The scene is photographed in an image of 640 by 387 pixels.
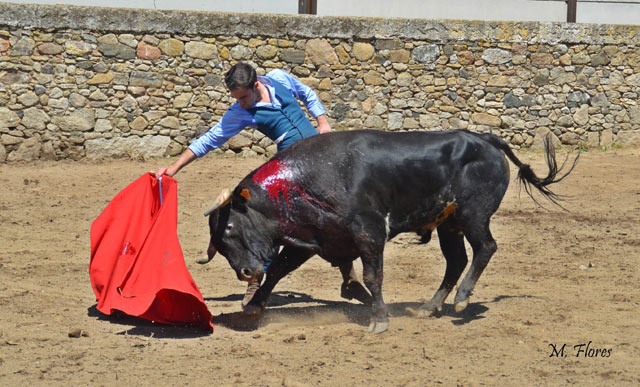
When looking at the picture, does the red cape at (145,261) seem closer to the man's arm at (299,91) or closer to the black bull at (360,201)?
the black bull at (360,201)

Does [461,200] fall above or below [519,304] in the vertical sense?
above

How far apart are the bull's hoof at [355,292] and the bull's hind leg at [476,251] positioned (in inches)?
26.7

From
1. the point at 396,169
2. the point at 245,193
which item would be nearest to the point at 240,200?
the point at 245,193

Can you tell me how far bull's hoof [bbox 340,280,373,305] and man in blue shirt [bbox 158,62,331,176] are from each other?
106 centimetres

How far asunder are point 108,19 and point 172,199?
629 centimetres

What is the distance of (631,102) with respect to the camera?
1334 cm

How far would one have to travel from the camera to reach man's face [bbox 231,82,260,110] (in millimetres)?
5579

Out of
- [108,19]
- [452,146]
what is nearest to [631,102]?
[108,19]

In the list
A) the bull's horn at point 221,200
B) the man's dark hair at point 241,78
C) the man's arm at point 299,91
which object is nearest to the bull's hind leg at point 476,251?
the man's arm at point 299,91

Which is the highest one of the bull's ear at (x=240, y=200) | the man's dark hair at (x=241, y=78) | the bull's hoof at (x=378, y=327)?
the man's dark hair at (x=241, y=78)

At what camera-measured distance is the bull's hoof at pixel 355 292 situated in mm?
6023

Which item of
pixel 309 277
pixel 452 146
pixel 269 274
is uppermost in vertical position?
pixel 452 146

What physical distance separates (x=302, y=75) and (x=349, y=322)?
6.87 metres

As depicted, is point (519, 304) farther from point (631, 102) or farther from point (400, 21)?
point (631, 102)
